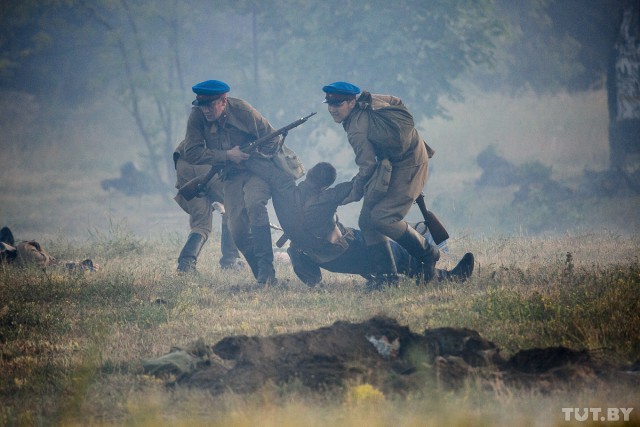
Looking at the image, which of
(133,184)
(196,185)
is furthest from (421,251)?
(133,184)

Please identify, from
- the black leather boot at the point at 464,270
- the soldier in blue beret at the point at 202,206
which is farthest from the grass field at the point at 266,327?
the soldier in blue beret at the point at 202,206

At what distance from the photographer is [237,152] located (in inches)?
366

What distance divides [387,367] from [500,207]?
14.5m

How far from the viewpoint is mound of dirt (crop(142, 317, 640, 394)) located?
4805 millimetres

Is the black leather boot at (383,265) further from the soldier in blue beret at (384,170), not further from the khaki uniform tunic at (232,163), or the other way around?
the khaki uniform tunic at (232,163)

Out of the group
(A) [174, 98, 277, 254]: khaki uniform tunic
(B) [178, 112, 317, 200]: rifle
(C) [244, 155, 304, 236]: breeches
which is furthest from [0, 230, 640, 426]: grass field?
(B) [178, 112, 317, 200]: rifle

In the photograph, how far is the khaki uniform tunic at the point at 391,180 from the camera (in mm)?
8195

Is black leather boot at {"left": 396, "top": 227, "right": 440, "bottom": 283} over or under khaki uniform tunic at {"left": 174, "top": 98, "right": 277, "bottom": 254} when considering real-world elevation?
under

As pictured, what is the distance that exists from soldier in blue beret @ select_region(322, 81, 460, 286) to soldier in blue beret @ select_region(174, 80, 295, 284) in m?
1.31

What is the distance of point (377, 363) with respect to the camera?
17.2 feet

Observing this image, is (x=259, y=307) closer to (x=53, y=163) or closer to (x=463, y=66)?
(x=463, y=66)

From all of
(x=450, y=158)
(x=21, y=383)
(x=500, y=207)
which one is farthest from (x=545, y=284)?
(x=450, y=158)

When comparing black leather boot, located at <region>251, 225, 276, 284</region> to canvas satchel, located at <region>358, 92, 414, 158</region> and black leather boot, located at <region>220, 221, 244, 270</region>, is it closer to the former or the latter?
black leather boot, located at <region>220, 221, 244, 270</region>

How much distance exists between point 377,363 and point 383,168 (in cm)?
331
